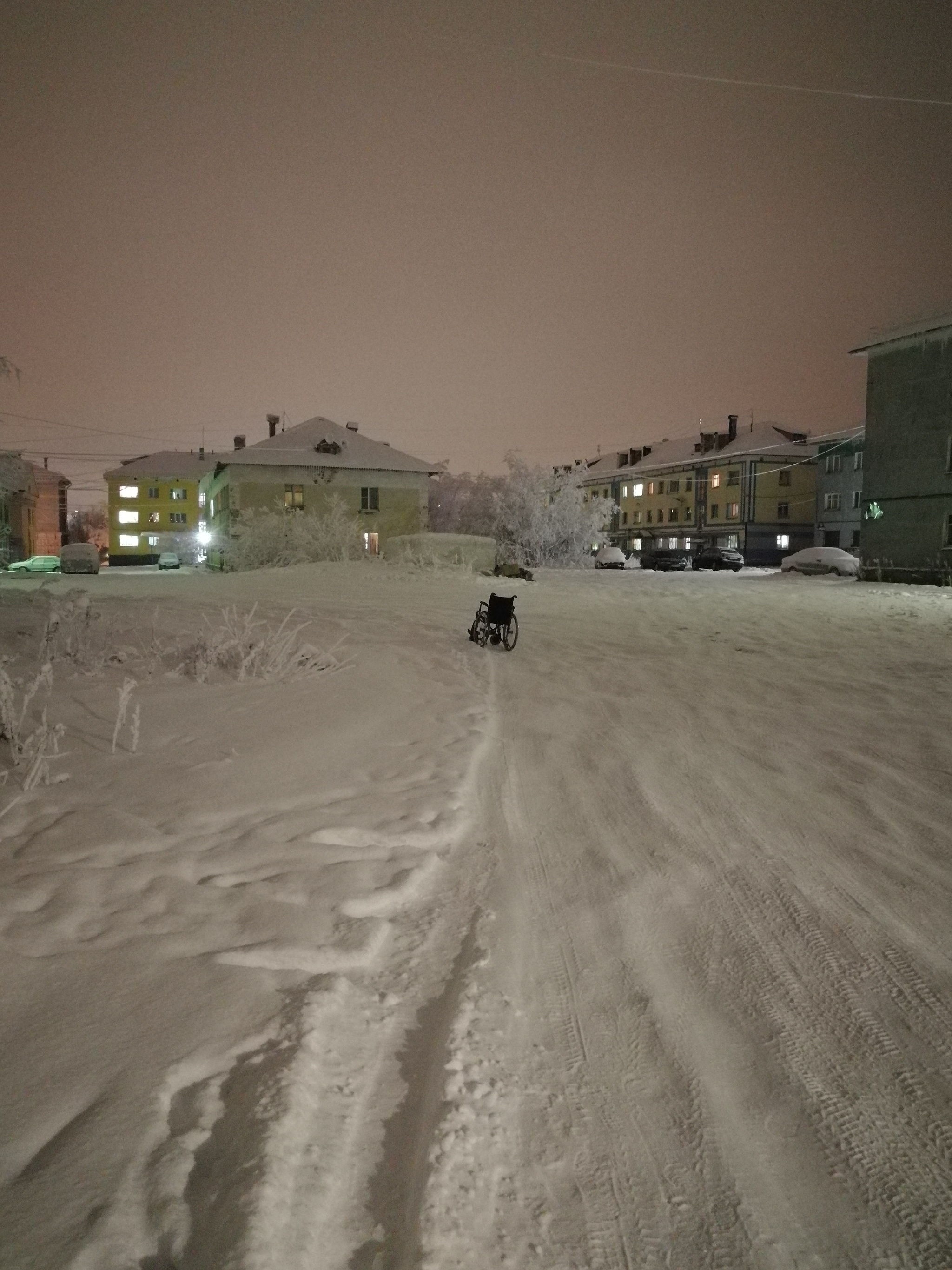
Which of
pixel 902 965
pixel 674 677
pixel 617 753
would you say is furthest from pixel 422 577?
pixel 902 965

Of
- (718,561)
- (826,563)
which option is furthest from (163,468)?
(826,563)

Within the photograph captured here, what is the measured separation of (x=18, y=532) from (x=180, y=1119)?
64.4 metres

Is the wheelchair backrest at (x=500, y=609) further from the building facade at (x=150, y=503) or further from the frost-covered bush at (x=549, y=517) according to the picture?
the building facade at (x=150, y=503)

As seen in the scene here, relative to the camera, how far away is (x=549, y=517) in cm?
4531

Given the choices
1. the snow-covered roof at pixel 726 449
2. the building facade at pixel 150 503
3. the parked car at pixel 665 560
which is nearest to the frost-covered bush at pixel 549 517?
the parked car at pixel 665 560

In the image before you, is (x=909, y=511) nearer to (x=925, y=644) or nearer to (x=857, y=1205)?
(x=925, y=644)

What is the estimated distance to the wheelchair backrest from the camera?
11.2 m

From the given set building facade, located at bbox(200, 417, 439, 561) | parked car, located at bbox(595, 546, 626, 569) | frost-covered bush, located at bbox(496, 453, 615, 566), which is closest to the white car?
parked car, located at bbox(595, 546, 626, 569)

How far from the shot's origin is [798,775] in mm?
5434

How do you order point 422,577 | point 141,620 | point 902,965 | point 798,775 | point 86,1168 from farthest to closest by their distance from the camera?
point 422,577 → point 141,620 → point 798,775 → point 902,965 → point 86,1168

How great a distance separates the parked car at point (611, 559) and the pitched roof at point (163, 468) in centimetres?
4970

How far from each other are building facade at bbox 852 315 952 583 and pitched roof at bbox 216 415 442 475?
25537mm

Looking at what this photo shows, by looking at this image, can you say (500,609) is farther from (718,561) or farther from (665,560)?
(718,561)

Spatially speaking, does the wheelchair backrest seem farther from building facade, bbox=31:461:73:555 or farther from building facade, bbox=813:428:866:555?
building facade, bbox=31:461:73:555
